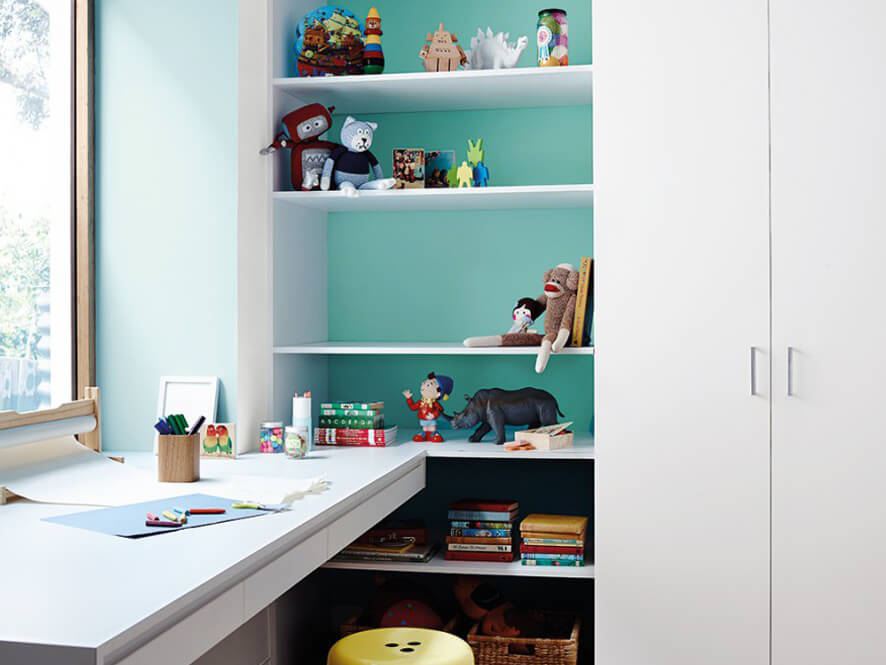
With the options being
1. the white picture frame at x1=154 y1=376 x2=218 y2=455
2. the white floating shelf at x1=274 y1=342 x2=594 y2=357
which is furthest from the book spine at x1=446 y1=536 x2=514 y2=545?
the white picture frame at x1=154 y1=376 x2=218 y2=455

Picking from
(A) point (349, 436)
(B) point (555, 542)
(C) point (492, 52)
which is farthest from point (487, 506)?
(C) point (492, 52)

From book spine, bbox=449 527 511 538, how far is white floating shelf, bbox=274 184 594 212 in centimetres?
98

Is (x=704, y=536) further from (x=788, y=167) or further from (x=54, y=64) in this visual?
(x=54, y=64)

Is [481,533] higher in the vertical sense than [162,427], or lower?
lower

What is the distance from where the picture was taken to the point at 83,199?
2643 mm

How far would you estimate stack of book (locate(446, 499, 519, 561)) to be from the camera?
268cm

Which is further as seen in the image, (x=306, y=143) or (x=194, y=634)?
(x=306, y=143)

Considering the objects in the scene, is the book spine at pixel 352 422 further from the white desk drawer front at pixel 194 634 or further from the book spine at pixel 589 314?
the white desk drawer front at pixel 194 634

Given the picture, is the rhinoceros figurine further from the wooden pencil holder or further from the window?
the window

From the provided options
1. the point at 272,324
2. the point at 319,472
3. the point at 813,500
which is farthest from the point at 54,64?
the point at 813,500

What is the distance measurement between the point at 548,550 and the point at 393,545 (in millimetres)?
457

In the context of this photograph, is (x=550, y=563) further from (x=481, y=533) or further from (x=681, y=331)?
(x=681, y=331)

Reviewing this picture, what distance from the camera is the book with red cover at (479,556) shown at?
2672 mm

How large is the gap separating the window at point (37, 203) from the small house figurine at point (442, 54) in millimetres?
1021
